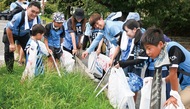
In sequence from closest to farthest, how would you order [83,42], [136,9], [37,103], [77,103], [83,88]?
[37,103] < [77,103] < [83,88] < [83,42] < [136,9]

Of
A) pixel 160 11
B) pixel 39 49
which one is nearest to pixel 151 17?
pixel 160 11

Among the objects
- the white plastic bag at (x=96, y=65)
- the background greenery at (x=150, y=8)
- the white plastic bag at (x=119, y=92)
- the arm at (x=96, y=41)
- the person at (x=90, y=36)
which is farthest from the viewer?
the background greenery at (x=150, y=8)

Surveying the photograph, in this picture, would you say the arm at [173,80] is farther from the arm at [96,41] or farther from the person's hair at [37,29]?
the arm at [96,41]

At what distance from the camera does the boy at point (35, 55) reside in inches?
184

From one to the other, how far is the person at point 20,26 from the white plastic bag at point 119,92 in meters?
1.59

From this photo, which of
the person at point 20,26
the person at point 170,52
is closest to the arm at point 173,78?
the person at point 170,52

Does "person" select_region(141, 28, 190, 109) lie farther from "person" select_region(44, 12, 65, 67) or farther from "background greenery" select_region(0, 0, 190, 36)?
"background greenery" select_region(0, 0, 190, 36)

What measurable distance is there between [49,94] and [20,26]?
144cm

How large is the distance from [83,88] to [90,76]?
50.0 inches

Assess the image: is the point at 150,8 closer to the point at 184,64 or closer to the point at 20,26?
the point at 20,26

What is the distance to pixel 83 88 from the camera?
4645mm

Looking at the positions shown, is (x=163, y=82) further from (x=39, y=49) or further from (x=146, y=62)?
(x=39, y=49)

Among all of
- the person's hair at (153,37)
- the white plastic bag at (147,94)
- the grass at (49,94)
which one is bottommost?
the grass at (49,94)

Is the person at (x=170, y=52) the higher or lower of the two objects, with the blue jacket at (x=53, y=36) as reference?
higher
